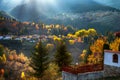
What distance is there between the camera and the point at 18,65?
5187 inches

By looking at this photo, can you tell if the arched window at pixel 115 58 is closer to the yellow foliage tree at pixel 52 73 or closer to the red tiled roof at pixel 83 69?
the red tiled roof at pixel 83 69

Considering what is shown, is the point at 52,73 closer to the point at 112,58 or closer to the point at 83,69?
the point at 83,69

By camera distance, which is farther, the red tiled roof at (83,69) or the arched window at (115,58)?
the arched window at (115,58)

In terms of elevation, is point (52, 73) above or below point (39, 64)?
below

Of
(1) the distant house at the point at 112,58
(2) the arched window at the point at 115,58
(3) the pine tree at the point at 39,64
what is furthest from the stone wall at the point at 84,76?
(3) the pine tree at the point at 39,64

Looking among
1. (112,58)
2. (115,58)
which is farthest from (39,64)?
(115,58)

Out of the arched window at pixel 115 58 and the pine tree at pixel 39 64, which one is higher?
the arched window at pixel 115 58

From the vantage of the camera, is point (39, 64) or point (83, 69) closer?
point (83, 69)

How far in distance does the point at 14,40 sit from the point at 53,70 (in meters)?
146

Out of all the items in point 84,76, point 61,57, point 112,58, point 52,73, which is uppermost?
point 112,58

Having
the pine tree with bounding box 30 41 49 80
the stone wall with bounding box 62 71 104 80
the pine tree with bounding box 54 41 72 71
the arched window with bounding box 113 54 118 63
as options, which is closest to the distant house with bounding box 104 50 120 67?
the arched window with bounding box 113 54 118 63

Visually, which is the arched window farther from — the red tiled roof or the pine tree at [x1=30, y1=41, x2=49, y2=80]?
the pine tree at [x1=30, y1=41, x2=49, y2=80]

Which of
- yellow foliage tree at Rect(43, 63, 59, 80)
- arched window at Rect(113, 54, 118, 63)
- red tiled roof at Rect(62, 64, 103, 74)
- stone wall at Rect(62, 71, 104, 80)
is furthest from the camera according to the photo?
yellow foliage tree at Rect(43, 63, 59, 80)

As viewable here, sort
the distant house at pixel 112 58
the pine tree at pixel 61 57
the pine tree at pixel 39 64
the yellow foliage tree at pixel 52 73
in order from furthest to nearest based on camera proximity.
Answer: the pine tree at pixel 61 57 < the yellow foliage tree at pixel 52 73 < the pine tree at pixel 39 64 < the distant house at pixel 112 58
